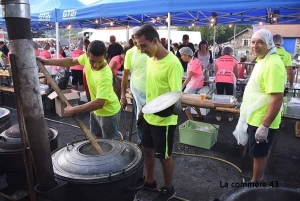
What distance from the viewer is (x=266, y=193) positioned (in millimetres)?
1694

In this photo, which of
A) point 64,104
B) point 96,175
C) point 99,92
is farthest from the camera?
point 64,104

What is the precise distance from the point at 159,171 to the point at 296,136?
2976mm

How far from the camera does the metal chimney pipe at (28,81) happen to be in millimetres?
1536

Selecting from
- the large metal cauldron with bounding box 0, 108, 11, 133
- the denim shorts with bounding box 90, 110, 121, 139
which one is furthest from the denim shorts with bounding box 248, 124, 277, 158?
the large metal cauldron with bounding box 0, 108, 11, 133

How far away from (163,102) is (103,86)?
2.32 ft

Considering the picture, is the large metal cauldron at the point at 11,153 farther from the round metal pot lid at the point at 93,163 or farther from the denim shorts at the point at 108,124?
the denim shorts at the point at 108,124

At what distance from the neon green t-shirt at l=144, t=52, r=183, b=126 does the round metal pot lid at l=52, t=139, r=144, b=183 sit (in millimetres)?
421

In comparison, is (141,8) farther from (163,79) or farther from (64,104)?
(163,79)

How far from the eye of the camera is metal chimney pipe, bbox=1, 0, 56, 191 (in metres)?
1.54

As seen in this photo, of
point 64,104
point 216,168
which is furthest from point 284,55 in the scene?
point 64,104

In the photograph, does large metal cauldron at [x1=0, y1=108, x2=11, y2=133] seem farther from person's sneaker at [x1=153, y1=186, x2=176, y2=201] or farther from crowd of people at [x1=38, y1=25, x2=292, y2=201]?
person's sneaker at [x1=153, y1=186, x2=176, y2=201]

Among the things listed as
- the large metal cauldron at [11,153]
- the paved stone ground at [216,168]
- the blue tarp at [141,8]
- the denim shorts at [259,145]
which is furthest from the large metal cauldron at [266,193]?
the blue tarp at [141,8]

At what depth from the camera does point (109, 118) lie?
304 cm

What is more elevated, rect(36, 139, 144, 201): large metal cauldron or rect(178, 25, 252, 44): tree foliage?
rect(178, 25, 252, 44): tree foliage
